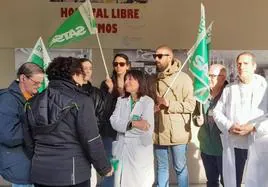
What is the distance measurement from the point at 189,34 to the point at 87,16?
5.71 feet

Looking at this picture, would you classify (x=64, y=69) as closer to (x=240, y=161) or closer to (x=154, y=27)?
(x=240, y=161)

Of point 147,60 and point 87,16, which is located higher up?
point 87,16

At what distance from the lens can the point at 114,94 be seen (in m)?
4.93

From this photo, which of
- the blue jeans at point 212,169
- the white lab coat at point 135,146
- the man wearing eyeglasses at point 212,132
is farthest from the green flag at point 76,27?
the blue jeans at point 212,169

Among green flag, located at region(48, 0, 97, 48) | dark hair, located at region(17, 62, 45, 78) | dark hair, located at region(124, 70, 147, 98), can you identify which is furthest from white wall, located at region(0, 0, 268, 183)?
dark hair, located at region(17, 62, 45, 78)

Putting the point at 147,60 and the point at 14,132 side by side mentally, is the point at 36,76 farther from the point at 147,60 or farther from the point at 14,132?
the point at 147,60

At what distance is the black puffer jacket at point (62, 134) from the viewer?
10.8ft

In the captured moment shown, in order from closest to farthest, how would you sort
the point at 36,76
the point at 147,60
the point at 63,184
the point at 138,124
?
1. the point at 63,184
2. the point at 36,76
3. the point at 138,124
4. the point at 147,60

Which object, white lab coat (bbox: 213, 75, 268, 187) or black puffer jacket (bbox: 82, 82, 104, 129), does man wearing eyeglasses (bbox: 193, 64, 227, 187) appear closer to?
white lab coat (bbox: 213, 75, 268, 187)

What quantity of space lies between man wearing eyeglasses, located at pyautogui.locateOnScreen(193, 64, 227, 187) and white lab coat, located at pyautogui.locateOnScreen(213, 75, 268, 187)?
0.67 ft

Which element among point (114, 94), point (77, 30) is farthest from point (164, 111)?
point (77, 30)

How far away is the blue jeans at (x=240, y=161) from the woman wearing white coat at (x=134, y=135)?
0.86 metres

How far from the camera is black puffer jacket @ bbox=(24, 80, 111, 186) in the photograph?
328 centimetres

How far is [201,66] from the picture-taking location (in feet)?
16.2
